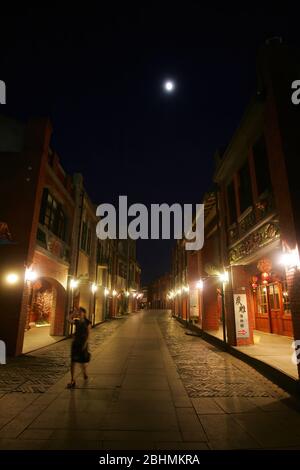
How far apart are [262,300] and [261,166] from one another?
33.6 feet

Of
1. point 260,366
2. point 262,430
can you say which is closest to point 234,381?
point 260,366

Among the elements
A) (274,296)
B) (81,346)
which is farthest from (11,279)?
(274,296)

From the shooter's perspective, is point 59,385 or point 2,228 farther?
point 2,228

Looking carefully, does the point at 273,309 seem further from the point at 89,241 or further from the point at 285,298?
the point at 89,241

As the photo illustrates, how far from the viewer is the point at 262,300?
55.1 feet

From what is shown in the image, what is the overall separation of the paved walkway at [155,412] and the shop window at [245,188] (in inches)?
243

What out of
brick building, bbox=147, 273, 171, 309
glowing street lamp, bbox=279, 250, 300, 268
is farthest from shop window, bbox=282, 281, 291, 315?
brick building, bbox=147, 273, 171, 309

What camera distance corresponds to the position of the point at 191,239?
23.2 meters

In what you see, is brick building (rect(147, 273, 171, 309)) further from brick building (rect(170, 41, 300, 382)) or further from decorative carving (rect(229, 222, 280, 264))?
decorative carving (rect(229, 222, 280, 264))

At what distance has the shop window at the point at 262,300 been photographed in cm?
1635

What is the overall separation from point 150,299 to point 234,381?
8587cm

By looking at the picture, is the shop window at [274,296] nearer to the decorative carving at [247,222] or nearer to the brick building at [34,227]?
the decorative carving at [247,222]

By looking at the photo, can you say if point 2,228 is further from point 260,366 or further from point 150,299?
point 150,299

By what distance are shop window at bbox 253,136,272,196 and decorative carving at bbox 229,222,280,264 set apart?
1.50m
